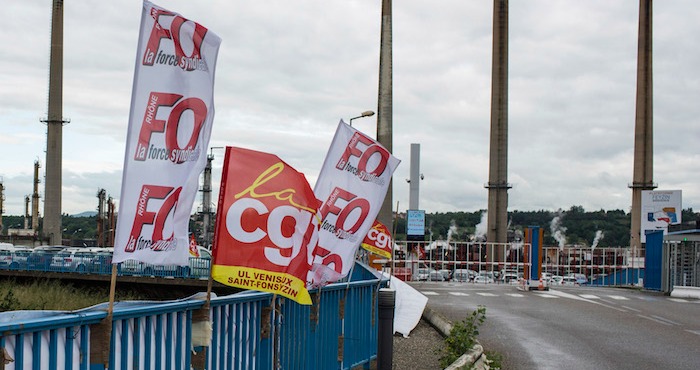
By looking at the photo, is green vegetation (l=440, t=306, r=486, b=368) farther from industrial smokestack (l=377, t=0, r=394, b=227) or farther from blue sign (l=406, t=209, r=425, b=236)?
blue sign (l=406, t=209, r=425, b=236)

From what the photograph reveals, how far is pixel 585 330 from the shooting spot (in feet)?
56.0

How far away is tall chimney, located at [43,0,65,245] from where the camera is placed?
69.8 meters

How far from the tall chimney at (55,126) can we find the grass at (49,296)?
70.3 ft

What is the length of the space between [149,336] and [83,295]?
44.5m

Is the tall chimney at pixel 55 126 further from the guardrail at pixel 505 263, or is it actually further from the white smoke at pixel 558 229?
the white smoke at pixel 558 229

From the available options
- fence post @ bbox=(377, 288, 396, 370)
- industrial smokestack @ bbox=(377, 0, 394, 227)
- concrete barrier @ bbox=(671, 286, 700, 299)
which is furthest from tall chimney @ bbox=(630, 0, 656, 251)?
fence post @ bbox=(377, 288, 396, 370)

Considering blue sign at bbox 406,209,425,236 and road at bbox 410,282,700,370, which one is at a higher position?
blue sign at bbox 406,209,425,236

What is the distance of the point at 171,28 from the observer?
18.4 feet

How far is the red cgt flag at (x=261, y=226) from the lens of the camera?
636 cm

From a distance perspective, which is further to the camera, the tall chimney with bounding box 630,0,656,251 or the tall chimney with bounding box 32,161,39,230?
the tall chimney with bounding box 32,161,39,230

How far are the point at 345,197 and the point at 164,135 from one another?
4.30 metres

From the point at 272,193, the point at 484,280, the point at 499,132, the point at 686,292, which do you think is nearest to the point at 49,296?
the point at 686,292

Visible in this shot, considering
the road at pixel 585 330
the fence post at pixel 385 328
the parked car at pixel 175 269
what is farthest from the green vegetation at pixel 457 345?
the parked car at pixel 175 269

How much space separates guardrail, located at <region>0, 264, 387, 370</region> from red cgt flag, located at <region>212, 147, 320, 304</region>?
46cm
